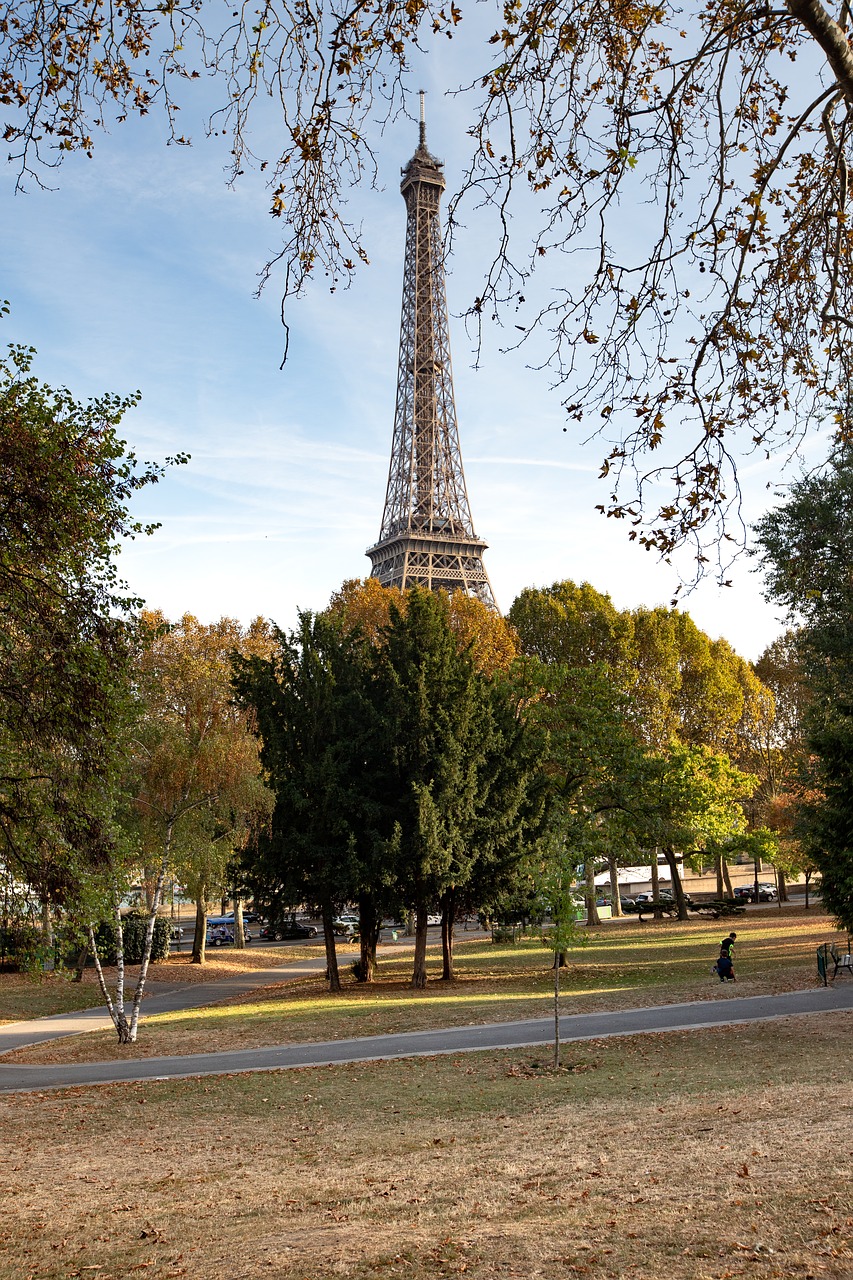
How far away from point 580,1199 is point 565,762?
2316 cm

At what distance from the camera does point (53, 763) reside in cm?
1102

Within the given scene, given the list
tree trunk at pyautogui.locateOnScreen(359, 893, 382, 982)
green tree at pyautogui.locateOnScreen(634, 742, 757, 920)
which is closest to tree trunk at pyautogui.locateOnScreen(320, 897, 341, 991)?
tree trunk at pyautogui.locateOnScreen(359, 893, 382, 982)

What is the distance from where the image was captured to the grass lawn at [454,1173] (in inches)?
253

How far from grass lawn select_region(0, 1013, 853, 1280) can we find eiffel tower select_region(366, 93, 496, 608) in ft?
175

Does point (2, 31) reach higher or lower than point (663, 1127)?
higher

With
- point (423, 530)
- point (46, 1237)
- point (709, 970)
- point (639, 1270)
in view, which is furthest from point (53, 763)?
point (423, 530)

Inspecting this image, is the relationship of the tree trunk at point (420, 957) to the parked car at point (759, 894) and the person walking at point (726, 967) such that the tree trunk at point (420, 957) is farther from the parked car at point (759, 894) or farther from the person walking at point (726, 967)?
the parked car at point (759, 894)

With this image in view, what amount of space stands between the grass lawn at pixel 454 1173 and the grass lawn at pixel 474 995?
5232mm

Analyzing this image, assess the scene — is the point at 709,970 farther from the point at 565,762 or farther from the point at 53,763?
the point at 53,763

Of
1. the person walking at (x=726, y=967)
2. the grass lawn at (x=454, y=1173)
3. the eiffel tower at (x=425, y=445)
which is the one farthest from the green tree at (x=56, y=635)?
the eiffel tower at (x=425, y=445)

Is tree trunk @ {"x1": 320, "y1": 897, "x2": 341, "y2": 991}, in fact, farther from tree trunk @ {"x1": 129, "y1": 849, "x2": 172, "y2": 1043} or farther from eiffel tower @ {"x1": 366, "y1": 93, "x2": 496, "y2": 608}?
eiffel tower @ {"x1": 366, "y1": 93, "x2": 496, "y2": 608}

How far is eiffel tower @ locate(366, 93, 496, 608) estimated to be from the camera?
68125 mm

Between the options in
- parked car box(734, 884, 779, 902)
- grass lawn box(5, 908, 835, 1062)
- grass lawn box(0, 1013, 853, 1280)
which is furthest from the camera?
parked car box(734, 884, 779, 902)

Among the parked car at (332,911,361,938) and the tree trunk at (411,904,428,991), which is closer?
the tree trunk at (411,904,428,991)
